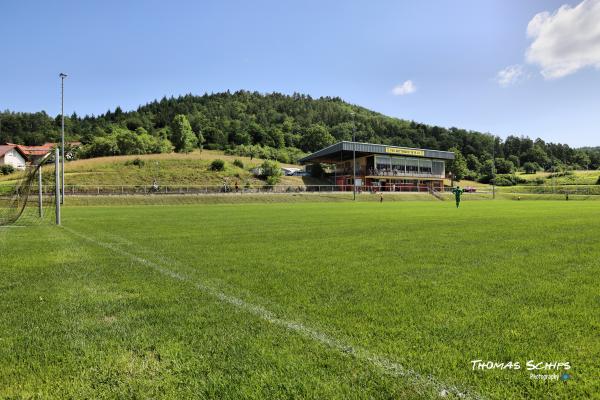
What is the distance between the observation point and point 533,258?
8586 millimetres

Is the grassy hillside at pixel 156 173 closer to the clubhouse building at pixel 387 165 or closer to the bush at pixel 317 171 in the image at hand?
the bush at pixel 317 171

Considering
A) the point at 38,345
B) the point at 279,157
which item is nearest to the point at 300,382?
the point at 38,345

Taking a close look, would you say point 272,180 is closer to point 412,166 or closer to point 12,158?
point 412,166

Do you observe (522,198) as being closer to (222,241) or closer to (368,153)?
(368,153)

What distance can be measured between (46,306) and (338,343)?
418 centimetres

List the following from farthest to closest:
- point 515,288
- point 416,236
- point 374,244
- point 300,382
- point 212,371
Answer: point 416,236, point 374,244, point 515,288, point 212,371, point 300,382

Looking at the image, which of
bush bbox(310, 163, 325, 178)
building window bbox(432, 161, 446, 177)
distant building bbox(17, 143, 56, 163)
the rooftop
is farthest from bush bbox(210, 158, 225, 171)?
building window bbox(432, 161, 446, 177)

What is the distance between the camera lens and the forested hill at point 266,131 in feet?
426

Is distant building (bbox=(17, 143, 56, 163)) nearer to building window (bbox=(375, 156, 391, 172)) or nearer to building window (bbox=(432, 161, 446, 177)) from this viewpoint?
building window (bbox=(375, 156, 391, 172))

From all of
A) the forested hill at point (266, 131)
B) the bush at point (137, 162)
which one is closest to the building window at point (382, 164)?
the forested hill at point (266, 131)

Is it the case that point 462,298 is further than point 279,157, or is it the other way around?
point 279,157

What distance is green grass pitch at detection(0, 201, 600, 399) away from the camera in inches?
127

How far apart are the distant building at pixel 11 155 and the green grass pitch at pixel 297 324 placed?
9260 cm

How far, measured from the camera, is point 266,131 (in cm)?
15812
